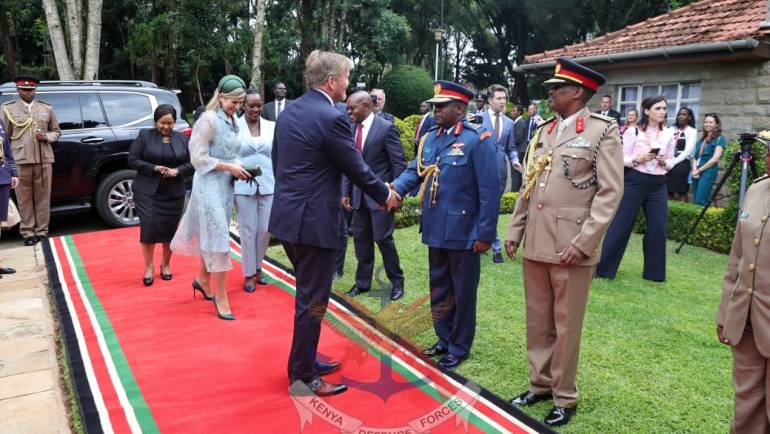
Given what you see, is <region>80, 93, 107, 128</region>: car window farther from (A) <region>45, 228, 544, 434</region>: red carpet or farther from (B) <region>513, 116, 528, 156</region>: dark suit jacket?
(B) <region>513, 116, 528, 156</region>: dark suit jacket

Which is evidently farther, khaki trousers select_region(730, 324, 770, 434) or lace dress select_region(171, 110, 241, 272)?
lace dress select_region(171, 110, 241, 272)

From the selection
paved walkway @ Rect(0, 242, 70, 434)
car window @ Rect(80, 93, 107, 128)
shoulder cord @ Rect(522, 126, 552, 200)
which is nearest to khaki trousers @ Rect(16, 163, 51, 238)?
car window @ Rect(80, 93, 107, 128)

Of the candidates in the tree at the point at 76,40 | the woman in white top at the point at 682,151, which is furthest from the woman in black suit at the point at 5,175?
the woman in white top at the point at 682,151

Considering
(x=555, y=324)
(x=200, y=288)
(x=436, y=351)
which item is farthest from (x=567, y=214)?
(x=200, y=288)

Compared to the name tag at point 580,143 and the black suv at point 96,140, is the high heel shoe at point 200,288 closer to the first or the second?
the black suv at point 96,140

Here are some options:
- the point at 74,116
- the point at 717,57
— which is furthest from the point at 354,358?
the point at 717,57

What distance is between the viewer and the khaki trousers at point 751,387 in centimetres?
264

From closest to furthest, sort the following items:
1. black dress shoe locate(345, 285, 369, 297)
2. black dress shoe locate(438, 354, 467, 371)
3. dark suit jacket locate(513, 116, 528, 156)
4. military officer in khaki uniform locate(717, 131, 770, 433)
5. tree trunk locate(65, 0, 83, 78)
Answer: military officer in khaki uniform locate(717, 131, 770, 433), black dress shoe locate(438, 354, 467, 371), black dress shoe locate(345, 285, 369, 297), dark suit jacket locate(513, 116, 528, 156), tree trunk locate(65, 0, 83, 78)

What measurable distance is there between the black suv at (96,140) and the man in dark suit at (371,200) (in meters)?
3.62

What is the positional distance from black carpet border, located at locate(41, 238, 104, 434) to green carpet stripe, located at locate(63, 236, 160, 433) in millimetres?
192

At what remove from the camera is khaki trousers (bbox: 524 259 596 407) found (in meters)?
3.26

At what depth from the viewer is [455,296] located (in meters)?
4.07

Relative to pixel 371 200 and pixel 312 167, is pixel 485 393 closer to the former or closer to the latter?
pixel 312 167

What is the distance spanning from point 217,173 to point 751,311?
3.84 m
